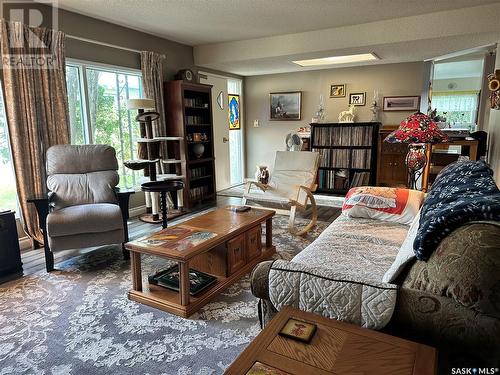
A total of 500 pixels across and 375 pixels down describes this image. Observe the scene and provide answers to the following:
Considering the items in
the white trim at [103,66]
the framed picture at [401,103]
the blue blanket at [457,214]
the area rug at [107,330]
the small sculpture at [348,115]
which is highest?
the white trim at [103,66]

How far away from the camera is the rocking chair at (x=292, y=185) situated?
11.9 feet

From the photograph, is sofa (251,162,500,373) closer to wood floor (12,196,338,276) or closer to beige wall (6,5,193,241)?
wood floor (12,196,338,276)

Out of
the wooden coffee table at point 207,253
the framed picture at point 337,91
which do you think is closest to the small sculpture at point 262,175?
the framed picture at point 337,91

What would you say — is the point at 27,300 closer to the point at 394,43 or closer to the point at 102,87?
the point at 102,87

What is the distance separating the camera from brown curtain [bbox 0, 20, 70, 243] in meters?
3.02

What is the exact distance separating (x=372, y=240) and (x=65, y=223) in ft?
7.51

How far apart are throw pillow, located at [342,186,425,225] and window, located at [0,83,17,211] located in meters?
3.14

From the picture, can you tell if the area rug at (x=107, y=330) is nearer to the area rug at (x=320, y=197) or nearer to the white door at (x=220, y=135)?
the area rug at (x=320, y=197)

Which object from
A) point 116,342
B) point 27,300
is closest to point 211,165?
point 27,300

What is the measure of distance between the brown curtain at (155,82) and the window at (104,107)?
0.15 m

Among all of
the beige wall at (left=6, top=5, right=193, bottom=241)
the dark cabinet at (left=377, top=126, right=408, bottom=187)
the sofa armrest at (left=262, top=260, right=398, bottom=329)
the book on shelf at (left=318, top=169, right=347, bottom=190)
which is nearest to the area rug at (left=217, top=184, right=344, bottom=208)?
the book on shelf at (left=318, top=169, right=347, bottom=190)

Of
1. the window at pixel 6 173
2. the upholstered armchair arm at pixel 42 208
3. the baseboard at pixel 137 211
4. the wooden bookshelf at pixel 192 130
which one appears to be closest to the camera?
the upholstered armchair arm at pixel 42 208

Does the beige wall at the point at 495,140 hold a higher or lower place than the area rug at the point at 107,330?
higher

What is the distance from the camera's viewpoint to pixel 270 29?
165 inches
